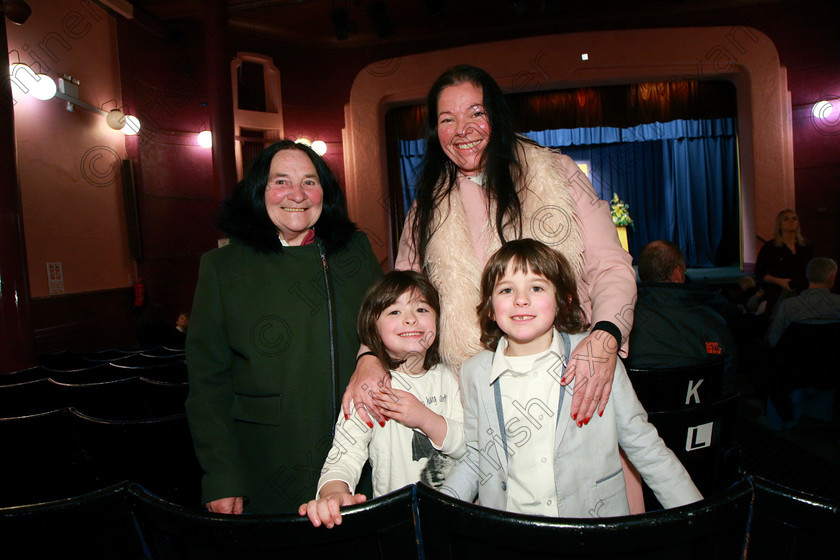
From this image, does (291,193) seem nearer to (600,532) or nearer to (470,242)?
(470,242)

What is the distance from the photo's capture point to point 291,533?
27.7 inches

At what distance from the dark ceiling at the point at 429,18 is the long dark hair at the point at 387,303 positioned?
6.84 meters

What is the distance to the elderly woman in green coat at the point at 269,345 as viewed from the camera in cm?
121

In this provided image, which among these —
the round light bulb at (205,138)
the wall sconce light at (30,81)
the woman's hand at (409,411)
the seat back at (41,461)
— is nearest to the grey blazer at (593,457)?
the woman's hand at (409,411)

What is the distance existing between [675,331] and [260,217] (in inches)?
78.5

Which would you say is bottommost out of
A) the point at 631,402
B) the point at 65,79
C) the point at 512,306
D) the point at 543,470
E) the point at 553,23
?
→ the point at 543,470

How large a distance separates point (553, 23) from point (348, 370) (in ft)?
27.4

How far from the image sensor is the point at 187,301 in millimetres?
7168

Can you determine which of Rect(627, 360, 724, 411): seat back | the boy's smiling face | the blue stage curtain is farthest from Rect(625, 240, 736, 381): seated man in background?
the blue stage curtain

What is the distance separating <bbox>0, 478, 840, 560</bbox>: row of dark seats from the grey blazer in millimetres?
350

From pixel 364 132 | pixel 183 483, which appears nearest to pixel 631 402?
pixel 183 483

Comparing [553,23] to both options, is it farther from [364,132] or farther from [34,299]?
[34,299]

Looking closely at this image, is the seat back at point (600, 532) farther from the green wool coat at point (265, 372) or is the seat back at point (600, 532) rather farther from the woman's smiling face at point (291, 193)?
the woman's smiling face at point (291, 193)

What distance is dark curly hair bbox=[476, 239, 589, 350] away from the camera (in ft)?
3.69
